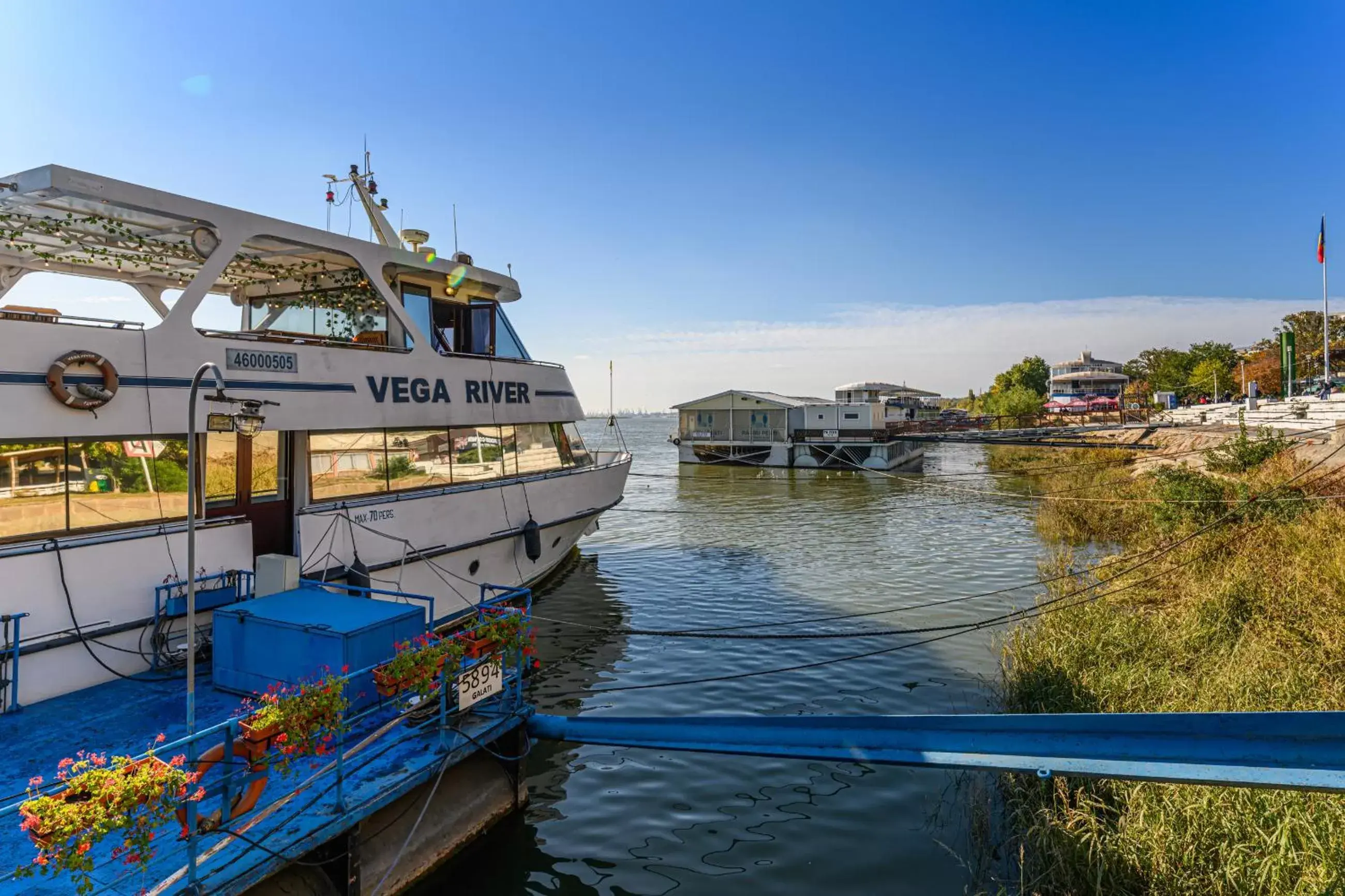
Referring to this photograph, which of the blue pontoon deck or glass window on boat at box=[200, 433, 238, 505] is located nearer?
the blue pontoon deck

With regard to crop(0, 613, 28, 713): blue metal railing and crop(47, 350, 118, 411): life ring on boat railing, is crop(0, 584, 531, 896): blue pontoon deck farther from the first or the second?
crop(47, 350, 118, 411): life ring on boat railing

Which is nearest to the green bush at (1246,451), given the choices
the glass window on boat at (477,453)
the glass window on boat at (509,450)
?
the glass window on boat at (509,450)

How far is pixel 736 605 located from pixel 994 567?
26.4 feet

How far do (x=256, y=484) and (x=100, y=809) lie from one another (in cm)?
717

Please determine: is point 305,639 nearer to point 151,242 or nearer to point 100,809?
point 100,809

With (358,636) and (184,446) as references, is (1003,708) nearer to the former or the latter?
(358,636)

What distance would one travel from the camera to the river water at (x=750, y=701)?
286 inches

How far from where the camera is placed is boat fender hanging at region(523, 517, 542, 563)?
14.7m

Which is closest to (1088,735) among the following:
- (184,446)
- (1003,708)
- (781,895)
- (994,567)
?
(781,895)

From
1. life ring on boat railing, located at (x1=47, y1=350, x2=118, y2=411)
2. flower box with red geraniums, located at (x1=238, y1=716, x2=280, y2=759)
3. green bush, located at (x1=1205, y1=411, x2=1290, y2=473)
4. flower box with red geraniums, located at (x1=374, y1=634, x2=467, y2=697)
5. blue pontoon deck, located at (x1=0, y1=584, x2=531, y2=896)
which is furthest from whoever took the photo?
green bush, located at (x1=1205, y1=411, x2=1290, y2=473)

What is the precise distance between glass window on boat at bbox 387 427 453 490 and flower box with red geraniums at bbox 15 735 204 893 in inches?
312

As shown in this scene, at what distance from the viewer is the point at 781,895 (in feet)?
22.3

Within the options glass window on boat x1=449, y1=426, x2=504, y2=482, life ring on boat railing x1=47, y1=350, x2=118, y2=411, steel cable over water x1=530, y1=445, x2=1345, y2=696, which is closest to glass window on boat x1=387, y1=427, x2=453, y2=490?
glass window on boat x1=449, y1=426, x2=504, y2=482

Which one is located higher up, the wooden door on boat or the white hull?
the wooden door on boat
